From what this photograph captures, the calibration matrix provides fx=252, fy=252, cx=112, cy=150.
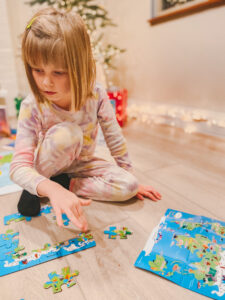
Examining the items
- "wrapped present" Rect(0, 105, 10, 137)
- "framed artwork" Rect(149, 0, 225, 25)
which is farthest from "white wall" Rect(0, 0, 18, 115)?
"framed artwork" Rect(149, 0, 225, 25)

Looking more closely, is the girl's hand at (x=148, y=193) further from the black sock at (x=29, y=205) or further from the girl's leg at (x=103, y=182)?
the black sock at (x=29, y=205)

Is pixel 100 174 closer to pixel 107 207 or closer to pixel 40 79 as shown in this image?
pixel 107 207

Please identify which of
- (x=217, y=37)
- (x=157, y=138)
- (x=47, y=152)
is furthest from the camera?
(x=157, y=138)

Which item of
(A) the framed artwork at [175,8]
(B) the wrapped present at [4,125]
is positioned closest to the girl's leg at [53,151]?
(B) the wrapped present at [4,125]

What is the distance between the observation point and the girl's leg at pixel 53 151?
34.6 inches

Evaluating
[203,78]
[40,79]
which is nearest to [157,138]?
[203,78]

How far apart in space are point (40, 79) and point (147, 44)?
1843 mm

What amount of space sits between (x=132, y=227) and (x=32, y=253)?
1.04 feet

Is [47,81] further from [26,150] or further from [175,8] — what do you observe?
[175,8]

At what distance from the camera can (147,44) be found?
2.33m

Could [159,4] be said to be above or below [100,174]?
above

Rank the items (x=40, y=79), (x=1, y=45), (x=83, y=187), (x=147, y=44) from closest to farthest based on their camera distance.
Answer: (x=40, y=79), (x=83, y=187), (x=147, y=44), (x=1, y=45)

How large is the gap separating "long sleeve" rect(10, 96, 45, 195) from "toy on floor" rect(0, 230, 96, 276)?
163 millimetres

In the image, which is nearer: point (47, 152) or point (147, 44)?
point (47, 152)
